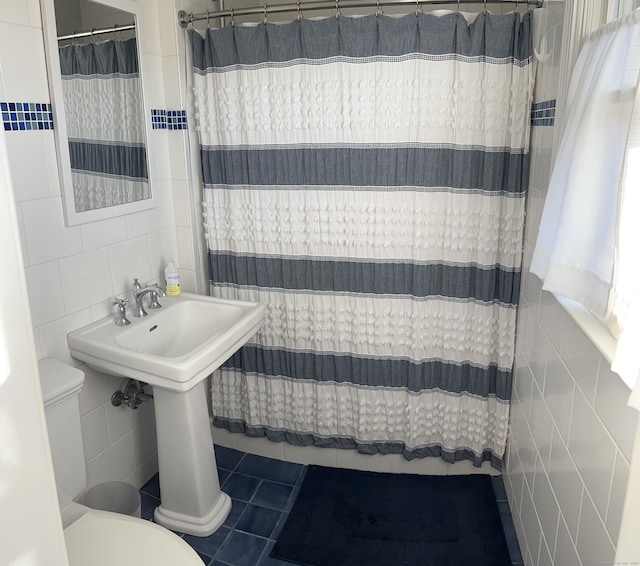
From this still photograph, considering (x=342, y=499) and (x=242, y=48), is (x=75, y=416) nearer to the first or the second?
(x=342, y=499)

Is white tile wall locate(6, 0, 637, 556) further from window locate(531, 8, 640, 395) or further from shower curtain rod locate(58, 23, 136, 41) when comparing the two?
window locate(531, 8, 640, 395)

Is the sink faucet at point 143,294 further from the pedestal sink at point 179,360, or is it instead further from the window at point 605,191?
the window at point 605,191

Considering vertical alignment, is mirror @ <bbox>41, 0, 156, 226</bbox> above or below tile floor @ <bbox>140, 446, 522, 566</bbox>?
above

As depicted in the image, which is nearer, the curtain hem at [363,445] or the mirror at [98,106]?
the mirror at [98,106]

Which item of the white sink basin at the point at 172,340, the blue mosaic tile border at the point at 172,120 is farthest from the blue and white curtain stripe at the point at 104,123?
the white sink basin at the point at 172,340

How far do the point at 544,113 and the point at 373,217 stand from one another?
0.72 metres

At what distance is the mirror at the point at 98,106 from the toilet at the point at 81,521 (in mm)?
588

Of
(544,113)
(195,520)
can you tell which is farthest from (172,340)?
(544,113)

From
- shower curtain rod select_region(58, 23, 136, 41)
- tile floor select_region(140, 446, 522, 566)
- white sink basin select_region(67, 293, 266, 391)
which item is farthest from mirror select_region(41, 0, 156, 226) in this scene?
tile floor select_region(140, 446, 522, 566)

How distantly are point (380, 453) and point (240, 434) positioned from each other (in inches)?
27.2

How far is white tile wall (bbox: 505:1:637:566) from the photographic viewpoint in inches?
47.6

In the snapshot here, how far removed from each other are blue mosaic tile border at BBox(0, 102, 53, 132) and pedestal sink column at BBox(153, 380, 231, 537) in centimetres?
100

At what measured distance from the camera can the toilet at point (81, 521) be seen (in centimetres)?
147

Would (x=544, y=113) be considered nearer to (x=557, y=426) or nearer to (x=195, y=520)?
(x=557, y=426)
